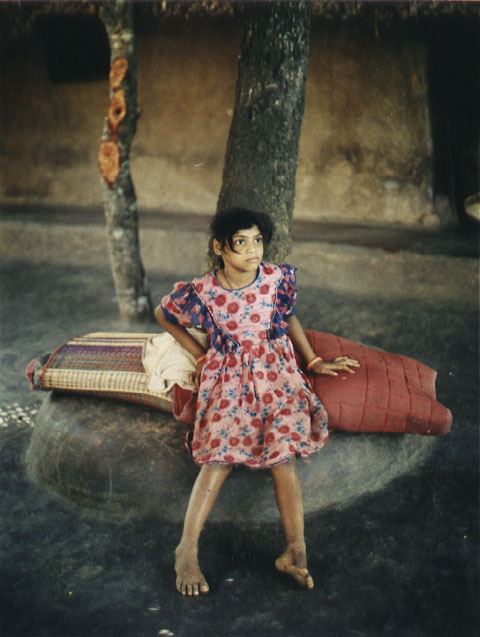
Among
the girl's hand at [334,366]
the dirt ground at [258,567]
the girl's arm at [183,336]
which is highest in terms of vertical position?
the girl's arm at [183,336]

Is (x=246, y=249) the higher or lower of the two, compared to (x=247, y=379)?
higher

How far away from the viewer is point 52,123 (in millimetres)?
7562

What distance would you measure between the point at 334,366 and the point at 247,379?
1.57ft

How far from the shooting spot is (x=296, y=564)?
242 cm

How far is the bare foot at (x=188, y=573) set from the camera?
2377mm

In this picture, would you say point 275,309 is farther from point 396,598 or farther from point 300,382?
point 396,598

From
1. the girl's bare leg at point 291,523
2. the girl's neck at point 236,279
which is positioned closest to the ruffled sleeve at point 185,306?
the girl's neck at point 236,279

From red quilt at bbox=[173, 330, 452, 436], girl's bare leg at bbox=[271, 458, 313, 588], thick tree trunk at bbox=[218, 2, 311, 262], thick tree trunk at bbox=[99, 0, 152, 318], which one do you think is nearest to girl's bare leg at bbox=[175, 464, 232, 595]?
girl's bare leg at bbox=[271, 458, 313, 588]

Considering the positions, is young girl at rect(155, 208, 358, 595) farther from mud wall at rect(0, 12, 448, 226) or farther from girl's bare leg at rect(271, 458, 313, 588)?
mud wall at rect(0, 12, 448, 226)

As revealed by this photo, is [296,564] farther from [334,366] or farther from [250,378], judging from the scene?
[334,366]

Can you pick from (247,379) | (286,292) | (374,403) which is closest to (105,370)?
(247,379)

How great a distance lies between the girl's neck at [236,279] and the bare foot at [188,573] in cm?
110

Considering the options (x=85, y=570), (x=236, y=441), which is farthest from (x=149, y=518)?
(x=236, y=441)

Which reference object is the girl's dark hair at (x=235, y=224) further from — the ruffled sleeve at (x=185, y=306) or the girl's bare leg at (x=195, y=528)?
the girl's bare leg at (x=195, y=528)
